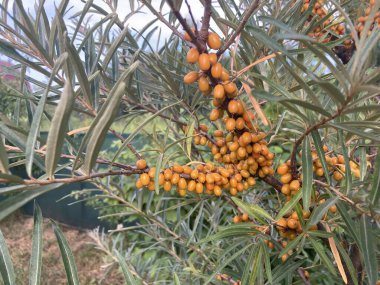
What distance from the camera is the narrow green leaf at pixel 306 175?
38 centimetres

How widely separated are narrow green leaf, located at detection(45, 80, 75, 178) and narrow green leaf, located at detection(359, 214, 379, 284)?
34 centimetres

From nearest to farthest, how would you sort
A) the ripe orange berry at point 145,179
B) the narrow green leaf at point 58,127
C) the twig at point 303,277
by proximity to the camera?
the narrow green leaf at point 58,127 → the ripe orange berry at point 145,179 → the twig at point 303,277

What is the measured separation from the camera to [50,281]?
2.51 meters

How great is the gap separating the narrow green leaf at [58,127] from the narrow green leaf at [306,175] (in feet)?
0.87

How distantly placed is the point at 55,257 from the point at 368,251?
2902mm

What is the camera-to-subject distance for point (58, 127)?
28 centimetres

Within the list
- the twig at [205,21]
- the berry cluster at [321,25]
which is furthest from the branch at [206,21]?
the berry cluster at [321,25]

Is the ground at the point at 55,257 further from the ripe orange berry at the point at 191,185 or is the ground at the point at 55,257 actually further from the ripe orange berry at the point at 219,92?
the ripe orange berry at the point at 219,92

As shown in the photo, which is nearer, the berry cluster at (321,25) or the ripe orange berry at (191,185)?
the ripe orange berry at (191,185)

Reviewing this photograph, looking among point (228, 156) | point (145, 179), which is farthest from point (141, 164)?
point (228, 156)

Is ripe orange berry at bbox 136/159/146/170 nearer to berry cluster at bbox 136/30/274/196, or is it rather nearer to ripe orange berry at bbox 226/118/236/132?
berry cluster at bbox 136/30/274/196

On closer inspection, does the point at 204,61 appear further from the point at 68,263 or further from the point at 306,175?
the point at 68,263

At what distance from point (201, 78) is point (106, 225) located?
107 inches

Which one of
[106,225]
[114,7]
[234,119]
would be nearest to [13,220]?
[106,225]
